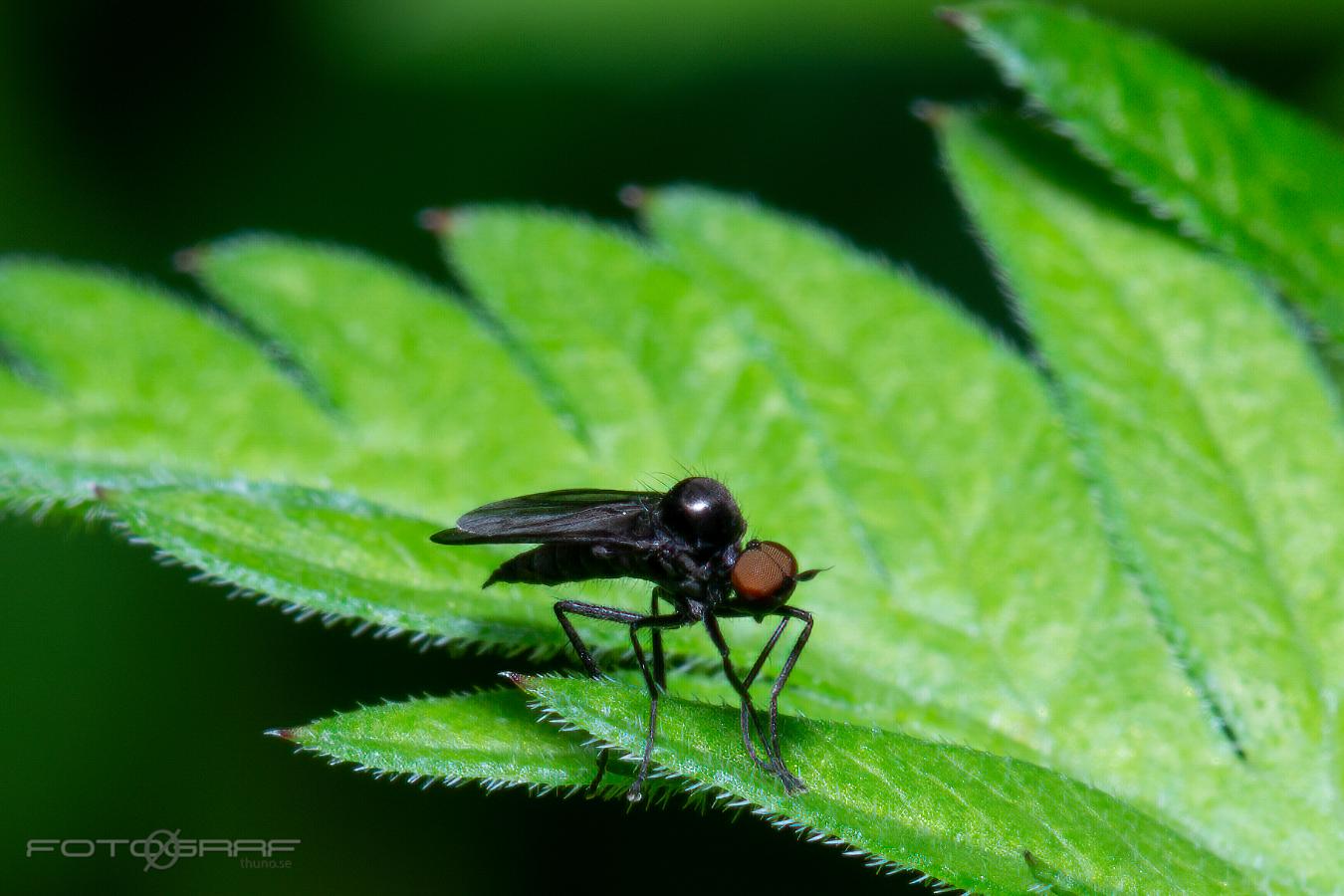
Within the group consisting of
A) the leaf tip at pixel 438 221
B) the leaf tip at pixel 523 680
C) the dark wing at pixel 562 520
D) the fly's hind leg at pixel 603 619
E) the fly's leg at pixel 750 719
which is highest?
the leaf tip at pixel 438 221

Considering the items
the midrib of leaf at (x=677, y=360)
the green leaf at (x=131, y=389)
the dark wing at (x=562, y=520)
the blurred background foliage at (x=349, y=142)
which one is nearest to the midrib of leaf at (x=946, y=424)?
the midrib of leaf at (x=677, y=360)

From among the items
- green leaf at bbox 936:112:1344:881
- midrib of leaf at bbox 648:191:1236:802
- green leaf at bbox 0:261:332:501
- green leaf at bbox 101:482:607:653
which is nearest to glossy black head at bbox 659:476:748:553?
green leaf at bbox 101:482:607:653

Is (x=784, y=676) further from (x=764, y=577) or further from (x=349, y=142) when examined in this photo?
(x=349, y=142)

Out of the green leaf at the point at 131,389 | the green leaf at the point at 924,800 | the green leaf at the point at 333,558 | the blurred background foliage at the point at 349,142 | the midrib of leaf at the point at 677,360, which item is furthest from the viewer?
the blurred background foliage at the point at 349,142

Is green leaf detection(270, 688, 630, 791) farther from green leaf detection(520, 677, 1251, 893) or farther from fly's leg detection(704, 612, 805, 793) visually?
fly's leg detection(704, 612, 805, 793)

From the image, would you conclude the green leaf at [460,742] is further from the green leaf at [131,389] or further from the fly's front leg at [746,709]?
the green leaf at [131,389]

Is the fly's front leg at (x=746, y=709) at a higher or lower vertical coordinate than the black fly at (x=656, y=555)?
lower
